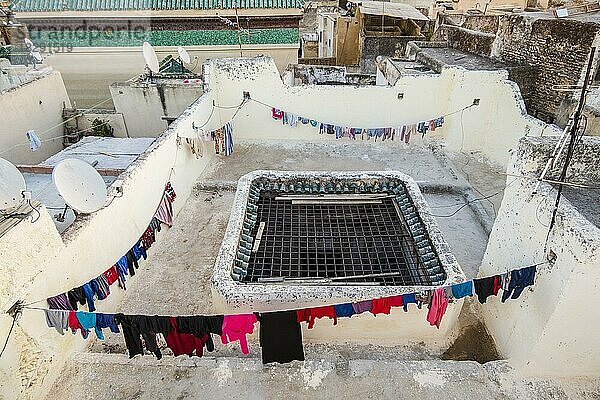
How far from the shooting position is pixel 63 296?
20.6 ft

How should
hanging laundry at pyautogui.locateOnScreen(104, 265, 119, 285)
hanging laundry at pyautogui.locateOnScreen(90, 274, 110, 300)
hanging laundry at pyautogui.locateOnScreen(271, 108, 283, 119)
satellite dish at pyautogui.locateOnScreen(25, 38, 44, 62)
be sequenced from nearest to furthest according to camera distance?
hanging laundry at pyautogui.locateOnScreen(90, 274, 110, 300) < hanging laundry at pyautogui.locateOnScreen(104, 265, 119, 285) < satellite dish at pyautogui.locateOnScreen(25, 38, 44, 62) < hanging laundry at pyautogui.locateOnScreen(271, 108, 283, 119)

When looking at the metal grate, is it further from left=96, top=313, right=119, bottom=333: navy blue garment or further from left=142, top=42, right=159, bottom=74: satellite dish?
left=142, top=42, right=159, bottom=74: satellite dish

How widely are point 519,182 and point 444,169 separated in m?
8.00

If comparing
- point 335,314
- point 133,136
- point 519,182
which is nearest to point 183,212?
point 133,136

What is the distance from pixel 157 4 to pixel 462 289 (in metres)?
16.1

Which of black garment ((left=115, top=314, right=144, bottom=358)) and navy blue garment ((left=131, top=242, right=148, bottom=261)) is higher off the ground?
black garment ((left=115, top=314, right=144, bottom=358))

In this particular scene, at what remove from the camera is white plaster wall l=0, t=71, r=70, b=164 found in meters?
12.7

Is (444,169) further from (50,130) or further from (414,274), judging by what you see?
(50,130)

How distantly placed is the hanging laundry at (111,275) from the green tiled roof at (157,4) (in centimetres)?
1264

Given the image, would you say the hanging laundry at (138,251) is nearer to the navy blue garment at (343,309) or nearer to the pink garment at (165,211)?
the pink garment at (165,211)

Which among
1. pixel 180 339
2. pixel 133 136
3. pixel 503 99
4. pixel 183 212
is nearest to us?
pixel 180 339

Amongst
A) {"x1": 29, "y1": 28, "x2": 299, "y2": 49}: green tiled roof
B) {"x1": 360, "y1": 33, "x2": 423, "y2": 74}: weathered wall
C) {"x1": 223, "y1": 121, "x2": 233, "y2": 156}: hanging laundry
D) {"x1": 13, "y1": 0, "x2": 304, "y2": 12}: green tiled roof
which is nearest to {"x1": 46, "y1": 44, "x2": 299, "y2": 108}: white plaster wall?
{"x1": 29, "y1": 28, "x2": 299, "y2": 49}: green tiled roof

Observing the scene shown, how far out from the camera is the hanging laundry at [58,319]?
5.89 metres

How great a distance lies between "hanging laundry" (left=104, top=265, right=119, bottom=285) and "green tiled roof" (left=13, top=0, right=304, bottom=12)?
1264cm
